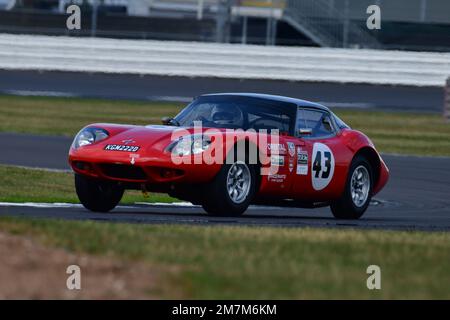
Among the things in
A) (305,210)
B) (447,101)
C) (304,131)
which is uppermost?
(447,101)

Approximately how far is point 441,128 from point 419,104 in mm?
3909

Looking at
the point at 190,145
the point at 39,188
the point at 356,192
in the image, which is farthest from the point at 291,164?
the point at 39,188

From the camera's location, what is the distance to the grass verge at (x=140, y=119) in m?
23.2

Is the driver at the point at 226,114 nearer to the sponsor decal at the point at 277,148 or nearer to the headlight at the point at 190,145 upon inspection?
the sponsor decal at the point at 277,148

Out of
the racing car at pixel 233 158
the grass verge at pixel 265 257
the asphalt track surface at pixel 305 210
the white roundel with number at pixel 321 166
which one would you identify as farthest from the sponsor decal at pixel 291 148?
the grass verge at pixel 265 257

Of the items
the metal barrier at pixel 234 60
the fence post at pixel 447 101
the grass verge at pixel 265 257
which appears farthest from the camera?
the metal barrier at pixel 234 60

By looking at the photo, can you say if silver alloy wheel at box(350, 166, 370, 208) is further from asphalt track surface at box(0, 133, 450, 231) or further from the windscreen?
the windscreen

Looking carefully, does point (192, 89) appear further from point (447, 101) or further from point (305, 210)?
point (305, 210)

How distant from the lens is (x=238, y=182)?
36.1 feet

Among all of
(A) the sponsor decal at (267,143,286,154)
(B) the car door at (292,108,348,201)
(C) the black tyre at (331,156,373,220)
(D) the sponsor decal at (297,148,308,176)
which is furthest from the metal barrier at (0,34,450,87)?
(A) the sponsor decal at (267,143,286,154)

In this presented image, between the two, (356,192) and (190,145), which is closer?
(190,145)

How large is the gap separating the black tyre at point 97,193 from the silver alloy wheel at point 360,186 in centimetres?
249

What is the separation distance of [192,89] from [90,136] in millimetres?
20277

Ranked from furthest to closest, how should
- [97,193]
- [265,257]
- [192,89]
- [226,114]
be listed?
[192,89] → [226,114] → [97,193] → [265,257]
